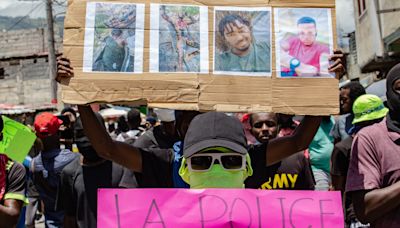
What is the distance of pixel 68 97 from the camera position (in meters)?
2.62

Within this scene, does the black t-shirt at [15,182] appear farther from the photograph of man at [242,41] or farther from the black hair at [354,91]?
the black hair at [354,91]

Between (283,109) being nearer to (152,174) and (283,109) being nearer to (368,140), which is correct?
(368,140)

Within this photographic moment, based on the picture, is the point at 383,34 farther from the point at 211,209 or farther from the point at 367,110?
the point at 211,209

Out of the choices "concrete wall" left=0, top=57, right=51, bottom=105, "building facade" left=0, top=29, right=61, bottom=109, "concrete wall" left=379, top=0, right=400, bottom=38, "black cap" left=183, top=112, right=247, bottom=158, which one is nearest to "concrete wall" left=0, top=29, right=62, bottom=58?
"building facade" left=0, top=29, right=61, bottom=109

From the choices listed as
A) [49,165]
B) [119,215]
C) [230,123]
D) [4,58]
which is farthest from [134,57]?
[4,58]

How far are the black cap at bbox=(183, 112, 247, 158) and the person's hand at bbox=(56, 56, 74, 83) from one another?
0.59 m

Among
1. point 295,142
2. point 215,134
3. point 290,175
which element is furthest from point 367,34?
point 215,134

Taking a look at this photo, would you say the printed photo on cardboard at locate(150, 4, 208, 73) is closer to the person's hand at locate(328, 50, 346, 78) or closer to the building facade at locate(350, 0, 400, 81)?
the person's hand at locate(328, 50, 346, 78)

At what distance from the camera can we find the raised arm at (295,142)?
3.03 metres

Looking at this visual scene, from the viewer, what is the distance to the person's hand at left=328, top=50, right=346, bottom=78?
263 centimetres

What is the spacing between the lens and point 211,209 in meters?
2.49

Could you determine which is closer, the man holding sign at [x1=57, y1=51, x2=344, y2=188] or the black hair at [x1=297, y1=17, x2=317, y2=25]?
the man holding sign at [x1=57, y1=51, x2=344, y2=188]

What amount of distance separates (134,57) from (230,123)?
52cm

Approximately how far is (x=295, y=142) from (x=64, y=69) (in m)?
1.25
